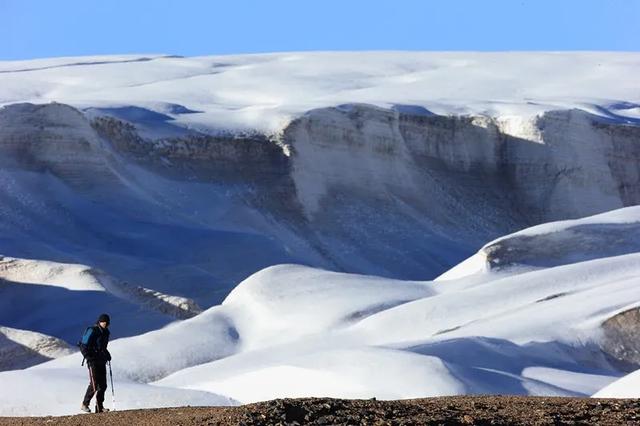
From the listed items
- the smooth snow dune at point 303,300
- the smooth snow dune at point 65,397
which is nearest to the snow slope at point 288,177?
the smooth snow dune at point 303,300

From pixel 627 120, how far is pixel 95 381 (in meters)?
37.4

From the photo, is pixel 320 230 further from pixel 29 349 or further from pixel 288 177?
pixel 29 349

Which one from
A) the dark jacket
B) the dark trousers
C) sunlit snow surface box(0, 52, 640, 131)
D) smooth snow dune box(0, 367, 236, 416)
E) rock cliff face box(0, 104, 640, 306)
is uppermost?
sunlit snow surface box(0, 52, 640, 131)

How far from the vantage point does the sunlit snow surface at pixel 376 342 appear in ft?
56.3

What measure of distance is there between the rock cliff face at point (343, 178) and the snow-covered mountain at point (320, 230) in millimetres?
62

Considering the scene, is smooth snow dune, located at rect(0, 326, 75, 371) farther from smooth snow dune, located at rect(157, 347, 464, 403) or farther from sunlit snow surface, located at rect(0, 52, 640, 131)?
sunlit snow surface, located at rect(0, 52, 640, 131)

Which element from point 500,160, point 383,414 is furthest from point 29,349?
point 500,160

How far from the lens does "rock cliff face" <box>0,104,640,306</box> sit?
120 ft

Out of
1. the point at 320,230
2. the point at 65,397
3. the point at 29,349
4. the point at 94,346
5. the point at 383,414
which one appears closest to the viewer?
the point at 383,414

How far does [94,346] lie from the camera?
12734 millimetres

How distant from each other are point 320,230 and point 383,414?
29.4 m

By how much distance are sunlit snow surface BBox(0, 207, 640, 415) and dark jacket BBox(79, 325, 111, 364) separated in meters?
2.94

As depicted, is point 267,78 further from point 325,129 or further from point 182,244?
point 182,244

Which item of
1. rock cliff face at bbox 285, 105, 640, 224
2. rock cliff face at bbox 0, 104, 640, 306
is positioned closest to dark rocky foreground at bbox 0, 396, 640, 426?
rock cliff face at bbox 0, 104, 640, 306
